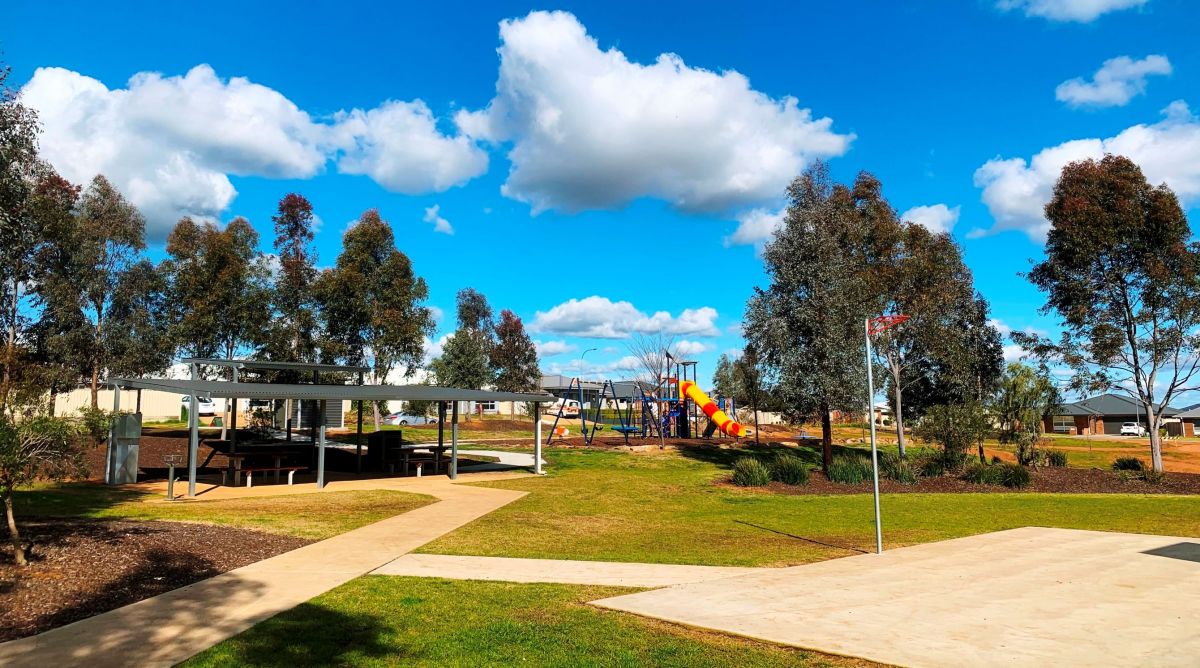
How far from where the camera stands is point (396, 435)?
20.3 meters

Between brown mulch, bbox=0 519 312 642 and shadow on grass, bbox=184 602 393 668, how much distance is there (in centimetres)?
178

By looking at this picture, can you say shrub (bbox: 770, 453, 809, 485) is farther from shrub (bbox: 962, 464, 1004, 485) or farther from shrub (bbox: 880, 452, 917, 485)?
shrub (bbox: 962, 464, 1004, 485)

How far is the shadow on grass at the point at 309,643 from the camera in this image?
5.13 m

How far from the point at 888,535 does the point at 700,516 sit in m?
3.79

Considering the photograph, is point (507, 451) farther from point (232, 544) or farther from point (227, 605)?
point (227, 605)

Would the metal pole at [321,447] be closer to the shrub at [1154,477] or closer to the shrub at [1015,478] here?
the shrub at [1015,478]

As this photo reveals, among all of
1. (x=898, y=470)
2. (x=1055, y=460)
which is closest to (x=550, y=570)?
(x=898, y=470)

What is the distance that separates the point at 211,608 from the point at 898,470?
18758 mm

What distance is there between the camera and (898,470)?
67.1 feet

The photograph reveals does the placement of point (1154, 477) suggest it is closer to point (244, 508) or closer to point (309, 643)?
point (309, 643)

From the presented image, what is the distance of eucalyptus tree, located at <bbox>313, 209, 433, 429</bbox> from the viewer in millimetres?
31219

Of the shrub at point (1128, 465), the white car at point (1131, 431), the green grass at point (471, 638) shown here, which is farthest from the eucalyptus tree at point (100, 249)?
the white car at point (1131, 431)

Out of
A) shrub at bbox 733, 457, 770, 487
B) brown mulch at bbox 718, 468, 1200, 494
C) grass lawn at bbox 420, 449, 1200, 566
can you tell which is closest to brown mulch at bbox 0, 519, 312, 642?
grass lawn at bbox 420, 449, 1200, 566

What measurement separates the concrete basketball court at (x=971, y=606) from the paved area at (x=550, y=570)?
53 cm
